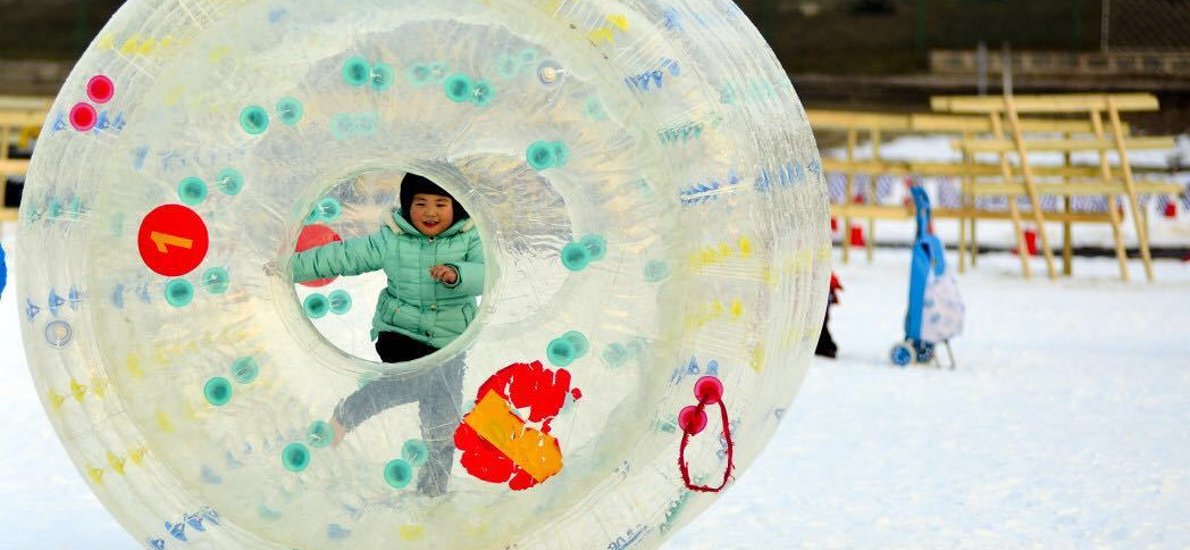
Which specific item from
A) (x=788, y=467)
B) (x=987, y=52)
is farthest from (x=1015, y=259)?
(x=788, y=467)

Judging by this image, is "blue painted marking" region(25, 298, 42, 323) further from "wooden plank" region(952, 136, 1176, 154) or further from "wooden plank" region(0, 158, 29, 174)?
"wooden plank" region(0, 158, 29, 174)

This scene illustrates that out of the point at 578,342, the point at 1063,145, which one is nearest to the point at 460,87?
the point at 578,342

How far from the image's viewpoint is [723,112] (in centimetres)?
337

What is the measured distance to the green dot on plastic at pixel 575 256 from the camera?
11.1ft

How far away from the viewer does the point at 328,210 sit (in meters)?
3.78

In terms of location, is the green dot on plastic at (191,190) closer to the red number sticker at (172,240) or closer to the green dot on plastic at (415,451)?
the red number sticker at (172,240)

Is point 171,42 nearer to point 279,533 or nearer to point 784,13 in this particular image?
point 279,533

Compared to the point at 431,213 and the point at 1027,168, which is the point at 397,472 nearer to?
the point at 431,213

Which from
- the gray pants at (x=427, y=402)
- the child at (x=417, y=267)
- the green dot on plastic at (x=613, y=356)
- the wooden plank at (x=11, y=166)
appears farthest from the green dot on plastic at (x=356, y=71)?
the wooden plank at (x=11, y=166)

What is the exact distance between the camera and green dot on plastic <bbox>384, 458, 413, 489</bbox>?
3432 millimetres

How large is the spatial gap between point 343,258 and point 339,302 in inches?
4.1

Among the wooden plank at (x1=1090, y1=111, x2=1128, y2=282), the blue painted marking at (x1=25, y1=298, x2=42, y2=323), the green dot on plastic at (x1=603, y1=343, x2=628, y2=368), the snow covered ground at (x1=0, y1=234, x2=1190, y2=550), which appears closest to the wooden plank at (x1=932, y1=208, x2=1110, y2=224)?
the wooden plank at (x1=1090, y1=111, x2=1128, y2=282)

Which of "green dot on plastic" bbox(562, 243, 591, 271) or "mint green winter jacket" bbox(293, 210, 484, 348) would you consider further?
"mint green winter jacket" bbox(293, 210, 484, 348)

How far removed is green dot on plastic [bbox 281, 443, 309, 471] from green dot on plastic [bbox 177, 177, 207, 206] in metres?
0.55
